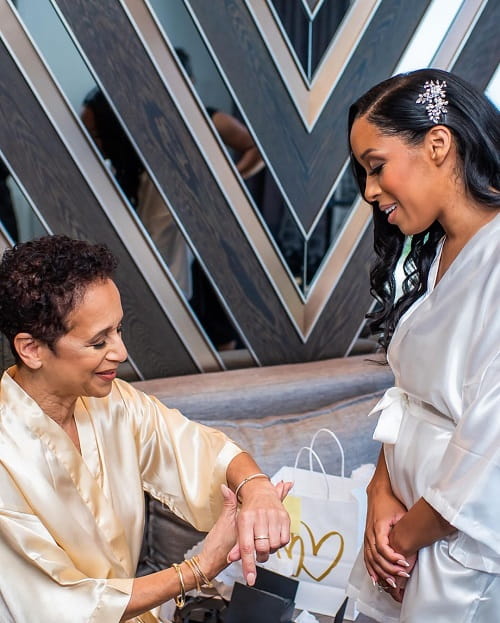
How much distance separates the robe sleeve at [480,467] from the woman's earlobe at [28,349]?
2.57ft

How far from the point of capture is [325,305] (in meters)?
2.59

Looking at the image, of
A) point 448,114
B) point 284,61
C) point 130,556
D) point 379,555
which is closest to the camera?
point 448,114

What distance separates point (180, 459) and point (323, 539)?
41 centimetres

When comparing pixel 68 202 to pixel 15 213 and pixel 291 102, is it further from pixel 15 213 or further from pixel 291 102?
pixel 291 102

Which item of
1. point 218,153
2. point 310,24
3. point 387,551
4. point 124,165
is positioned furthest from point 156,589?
point 310,24

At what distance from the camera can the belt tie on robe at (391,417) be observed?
141 centimetres

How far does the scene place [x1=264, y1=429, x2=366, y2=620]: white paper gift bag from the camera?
1.73 m

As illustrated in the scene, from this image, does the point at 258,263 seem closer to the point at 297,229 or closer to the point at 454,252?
the point at 297,229

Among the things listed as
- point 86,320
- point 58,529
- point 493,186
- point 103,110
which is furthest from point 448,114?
point 103,110

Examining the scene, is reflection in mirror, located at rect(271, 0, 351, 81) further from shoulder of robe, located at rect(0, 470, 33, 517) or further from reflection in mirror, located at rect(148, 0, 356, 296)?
shoulder of robe, located at rect(0, 470, 33, 517)

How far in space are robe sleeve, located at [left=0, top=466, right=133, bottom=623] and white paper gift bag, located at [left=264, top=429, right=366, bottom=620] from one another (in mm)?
565

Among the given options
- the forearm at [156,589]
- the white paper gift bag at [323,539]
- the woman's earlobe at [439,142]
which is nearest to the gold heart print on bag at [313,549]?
the white paper gift bag at [323,539]

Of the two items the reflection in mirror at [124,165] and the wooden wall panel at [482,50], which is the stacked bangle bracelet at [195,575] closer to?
the reflection in mirror at [124,165]

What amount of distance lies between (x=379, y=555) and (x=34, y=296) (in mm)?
810
